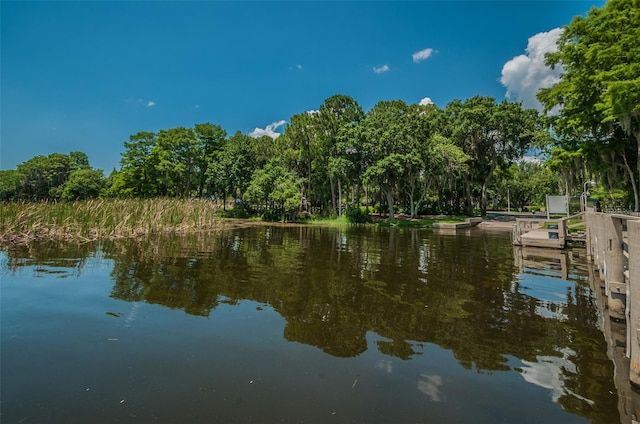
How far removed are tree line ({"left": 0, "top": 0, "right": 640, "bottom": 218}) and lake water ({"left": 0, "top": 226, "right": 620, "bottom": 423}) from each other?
1427cm

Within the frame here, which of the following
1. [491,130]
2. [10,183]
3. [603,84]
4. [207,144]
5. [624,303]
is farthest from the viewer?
[10,183]

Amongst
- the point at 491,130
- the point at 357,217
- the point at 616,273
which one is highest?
the point at 491,130

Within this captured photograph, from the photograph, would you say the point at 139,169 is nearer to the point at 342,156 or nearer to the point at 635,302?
the point at 342,156

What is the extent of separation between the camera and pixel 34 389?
3.33 metres

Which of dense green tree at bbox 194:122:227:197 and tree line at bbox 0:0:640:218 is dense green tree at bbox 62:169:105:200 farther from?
dense green tree at bbox 194:122:227:197

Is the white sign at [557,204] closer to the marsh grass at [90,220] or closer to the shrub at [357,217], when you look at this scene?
the shrub at [357,217]

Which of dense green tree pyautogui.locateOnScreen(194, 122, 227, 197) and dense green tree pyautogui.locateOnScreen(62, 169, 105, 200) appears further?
dense green tree pyautogui.locateOnScreen(62, 169, 105, 200)

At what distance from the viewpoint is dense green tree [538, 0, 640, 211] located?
15547 millimetres

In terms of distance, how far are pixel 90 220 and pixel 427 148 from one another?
3043 cm

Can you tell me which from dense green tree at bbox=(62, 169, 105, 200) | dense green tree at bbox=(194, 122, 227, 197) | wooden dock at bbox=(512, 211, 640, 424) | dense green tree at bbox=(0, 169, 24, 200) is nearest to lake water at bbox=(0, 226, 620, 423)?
wooden dock at bbox=(512, 211, 640, 424)

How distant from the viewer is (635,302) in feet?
12.6

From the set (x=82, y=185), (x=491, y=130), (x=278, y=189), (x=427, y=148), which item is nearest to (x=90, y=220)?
(x=278, y=189)

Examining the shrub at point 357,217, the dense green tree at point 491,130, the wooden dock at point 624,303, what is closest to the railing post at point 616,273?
the wooden dock at point 624,303

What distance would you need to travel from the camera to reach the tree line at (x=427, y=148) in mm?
18188
